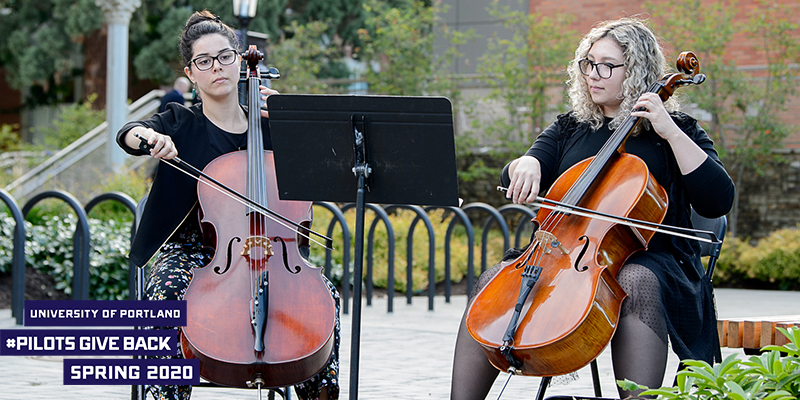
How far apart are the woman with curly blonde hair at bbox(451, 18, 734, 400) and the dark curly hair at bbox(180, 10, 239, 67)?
116 centimetres

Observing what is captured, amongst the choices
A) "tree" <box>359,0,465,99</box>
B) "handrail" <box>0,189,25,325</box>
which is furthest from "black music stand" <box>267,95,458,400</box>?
"tree" <box>359,0,465,99</box>

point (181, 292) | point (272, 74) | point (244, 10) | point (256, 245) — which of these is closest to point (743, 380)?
point (256, 245)

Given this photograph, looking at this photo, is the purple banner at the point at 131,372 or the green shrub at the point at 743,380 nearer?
the green shrub at the point at 743,380

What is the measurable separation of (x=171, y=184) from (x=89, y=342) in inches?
23.0

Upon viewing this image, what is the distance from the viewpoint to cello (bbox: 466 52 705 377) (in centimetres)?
218

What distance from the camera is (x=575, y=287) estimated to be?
2.23 m

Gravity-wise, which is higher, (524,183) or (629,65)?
(629,65)

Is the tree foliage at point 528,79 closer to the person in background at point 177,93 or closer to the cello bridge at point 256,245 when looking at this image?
the person in background at point 177,93

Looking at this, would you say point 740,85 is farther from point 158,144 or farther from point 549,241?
point 158,144

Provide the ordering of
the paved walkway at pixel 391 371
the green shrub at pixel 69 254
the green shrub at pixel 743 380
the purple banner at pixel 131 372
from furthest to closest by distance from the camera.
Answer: the green shrub at pixel 69 254 → the paved walkway at pixel 391 371 → the purple banner at pixel 131 372 → the green shrub at pixel 743 380

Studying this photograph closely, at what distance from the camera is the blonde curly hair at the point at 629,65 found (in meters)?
2.77

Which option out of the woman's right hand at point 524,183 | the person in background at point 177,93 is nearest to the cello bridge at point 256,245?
the woman's right hand at point 524,183

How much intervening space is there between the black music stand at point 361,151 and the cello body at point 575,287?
31 centimetres

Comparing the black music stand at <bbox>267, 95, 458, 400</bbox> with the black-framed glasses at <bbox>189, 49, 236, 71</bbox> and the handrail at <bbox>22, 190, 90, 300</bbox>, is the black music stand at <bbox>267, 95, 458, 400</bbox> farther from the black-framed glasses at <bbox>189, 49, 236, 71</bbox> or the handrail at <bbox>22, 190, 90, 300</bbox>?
the handrail at <bbox>22, 190, 90, 300</bbox>
